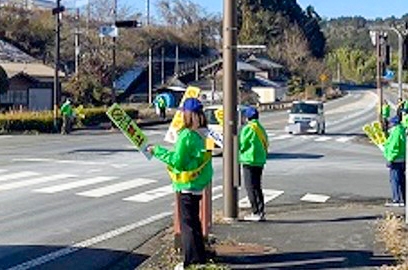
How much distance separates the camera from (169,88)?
7781 cm

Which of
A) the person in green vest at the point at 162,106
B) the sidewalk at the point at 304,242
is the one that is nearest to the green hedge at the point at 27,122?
the person in green vest at the point at 162,106

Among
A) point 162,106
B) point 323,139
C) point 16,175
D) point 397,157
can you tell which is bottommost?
point 16,175

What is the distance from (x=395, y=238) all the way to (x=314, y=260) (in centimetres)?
154

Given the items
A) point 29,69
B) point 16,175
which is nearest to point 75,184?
point 16,175

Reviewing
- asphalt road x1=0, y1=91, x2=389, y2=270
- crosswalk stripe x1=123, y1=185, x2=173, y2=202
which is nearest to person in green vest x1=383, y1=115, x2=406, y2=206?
A: asphalt road x1=0, y1=91, x2=389, y2=270

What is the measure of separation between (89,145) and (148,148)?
22344 mm

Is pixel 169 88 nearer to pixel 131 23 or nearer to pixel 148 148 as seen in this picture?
pixel 131 23

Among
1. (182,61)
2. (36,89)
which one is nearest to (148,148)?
(36,89)

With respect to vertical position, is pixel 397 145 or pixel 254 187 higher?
pixel 397 145

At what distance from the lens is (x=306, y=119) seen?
42.6 meters

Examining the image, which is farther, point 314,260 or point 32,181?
point 32,181

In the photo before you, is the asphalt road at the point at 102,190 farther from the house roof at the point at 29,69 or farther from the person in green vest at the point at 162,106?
the house roof at the point at 29,69

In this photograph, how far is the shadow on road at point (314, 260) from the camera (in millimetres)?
8508

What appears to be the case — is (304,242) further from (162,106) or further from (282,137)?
(162,106)
